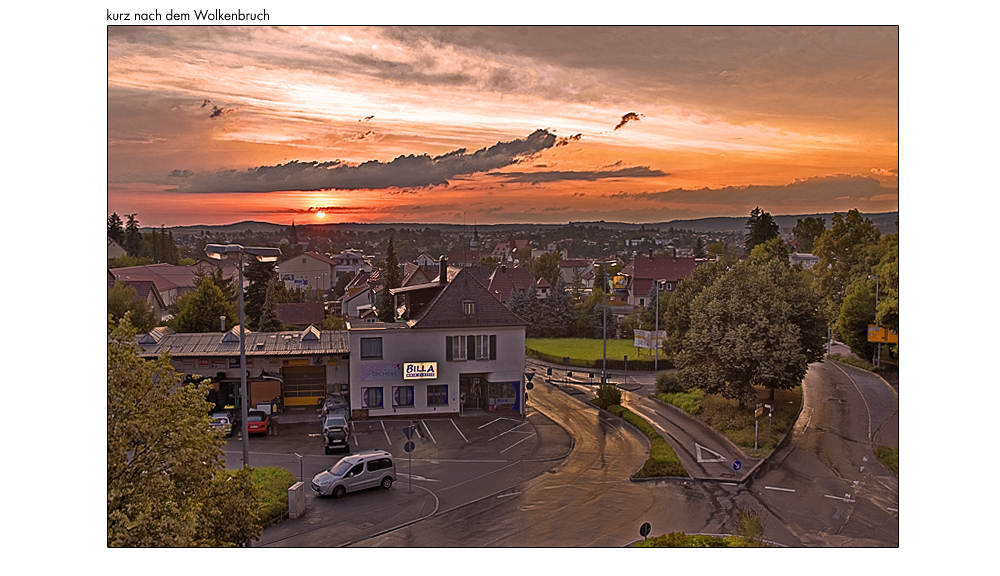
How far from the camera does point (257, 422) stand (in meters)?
24.4

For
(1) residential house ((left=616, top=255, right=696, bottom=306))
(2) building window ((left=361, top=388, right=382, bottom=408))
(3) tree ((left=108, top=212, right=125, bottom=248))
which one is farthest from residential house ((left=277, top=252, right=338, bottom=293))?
(1) residential house ((left=616, top=255, right=696, bottom=306))

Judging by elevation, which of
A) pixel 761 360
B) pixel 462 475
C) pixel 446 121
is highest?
pixel 446 121

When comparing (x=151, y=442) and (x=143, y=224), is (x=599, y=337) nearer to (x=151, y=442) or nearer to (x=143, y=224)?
(x=143, y=224)

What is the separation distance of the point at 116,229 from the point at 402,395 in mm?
13038

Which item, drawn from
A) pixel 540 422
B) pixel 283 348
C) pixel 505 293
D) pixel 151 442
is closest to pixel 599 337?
pixel 505 293

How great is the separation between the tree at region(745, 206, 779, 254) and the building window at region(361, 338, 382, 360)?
1490 cm

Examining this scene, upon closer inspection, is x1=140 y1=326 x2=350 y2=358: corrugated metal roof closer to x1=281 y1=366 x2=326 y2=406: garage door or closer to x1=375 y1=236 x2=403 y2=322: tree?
x1=281 y1=366 x2=326 y2=406: garage door

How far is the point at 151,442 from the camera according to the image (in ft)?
36.3

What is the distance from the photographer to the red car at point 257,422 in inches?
957

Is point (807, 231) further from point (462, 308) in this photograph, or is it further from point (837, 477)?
point (462, 308)

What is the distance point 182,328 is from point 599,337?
31.0 metres

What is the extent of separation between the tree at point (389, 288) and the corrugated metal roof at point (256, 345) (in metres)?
2.97

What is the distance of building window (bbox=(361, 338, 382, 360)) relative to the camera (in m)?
26.8

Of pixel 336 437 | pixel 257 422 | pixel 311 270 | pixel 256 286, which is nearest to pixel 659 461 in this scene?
pixel 336 437
